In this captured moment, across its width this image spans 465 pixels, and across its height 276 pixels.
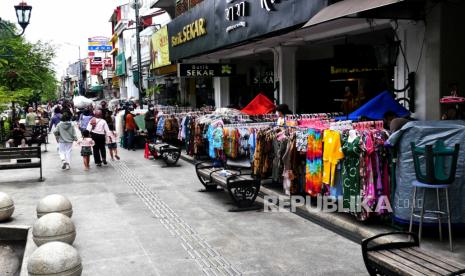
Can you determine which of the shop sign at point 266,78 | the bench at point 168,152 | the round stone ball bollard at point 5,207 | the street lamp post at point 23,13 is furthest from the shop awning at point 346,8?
the shop sign at point 266,78

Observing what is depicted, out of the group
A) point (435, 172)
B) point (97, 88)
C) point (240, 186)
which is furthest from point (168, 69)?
point (97, 88)

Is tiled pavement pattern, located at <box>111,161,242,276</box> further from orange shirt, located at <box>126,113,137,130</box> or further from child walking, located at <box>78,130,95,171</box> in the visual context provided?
orange shirt, located at <box>126,113,137,130</box>

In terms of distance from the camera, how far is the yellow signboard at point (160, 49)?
2509cm

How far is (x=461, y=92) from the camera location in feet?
30.5

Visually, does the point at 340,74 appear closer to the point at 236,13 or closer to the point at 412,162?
the point at 236,13

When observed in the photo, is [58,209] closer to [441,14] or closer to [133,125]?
[441,14]

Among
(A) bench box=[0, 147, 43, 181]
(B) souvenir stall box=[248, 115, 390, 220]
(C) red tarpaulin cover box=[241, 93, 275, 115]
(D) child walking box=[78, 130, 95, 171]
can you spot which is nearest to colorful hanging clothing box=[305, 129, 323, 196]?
(B) souvenir stall box=[248, 115, 390, 220]

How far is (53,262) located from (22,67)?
23784 mm

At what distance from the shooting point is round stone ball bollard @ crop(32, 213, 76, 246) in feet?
22.6

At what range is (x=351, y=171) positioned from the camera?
7.89 metres

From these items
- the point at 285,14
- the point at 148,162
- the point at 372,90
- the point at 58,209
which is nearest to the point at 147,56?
the point at 148,162

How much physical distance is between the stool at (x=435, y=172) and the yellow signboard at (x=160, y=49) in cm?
1900

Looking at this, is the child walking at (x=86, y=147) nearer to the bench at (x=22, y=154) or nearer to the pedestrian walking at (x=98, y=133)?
the pedestrian walking at (x=98, y=133)

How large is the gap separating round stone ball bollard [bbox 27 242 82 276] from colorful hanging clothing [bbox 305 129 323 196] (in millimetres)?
4605
